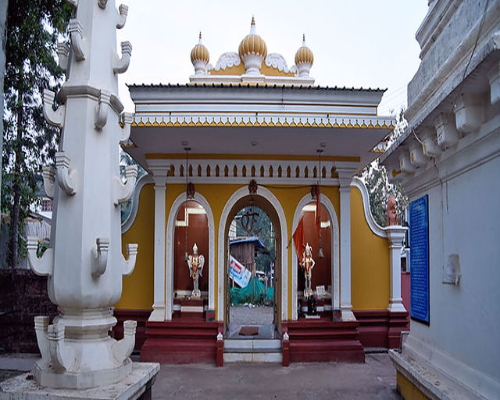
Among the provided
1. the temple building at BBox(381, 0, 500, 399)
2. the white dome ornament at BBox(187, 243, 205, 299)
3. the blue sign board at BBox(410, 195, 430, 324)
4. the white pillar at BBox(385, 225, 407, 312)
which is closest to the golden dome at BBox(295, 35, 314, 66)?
the white pillar at BBox(385, 225, 407, 312)

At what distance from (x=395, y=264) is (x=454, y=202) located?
5919 mm

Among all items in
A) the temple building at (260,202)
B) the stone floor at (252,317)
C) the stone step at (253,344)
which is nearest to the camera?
the temple building at (260,202)

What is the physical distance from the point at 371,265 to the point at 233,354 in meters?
3.57

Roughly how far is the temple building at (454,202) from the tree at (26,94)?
252 inches

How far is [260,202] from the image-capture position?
1017 centimetres

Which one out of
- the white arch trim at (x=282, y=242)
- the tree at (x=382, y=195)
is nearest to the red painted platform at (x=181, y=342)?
the white arch trim at (x=282, y=242)

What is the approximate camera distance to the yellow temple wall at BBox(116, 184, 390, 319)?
30.6 ft

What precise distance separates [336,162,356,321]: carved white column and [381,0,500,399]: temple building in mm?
3058

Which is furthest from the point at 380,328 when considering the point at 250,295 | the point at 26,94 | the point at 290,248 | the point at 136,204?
the point at 250,295

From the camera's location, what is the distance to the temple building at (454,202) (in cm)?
359

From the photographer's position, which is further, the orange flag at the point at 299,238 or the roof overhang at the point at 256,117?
the orange flag at the point at 299,238

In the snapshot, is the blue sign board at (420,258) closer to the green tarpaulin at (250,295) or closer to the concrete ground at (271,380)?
the concrete ground at (271,380)

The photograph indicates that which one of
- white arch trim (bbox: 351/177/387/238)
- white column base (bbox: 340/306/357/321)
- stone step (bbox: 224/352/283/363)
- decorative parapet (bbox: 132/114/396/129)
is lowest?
stone step (bbox: 224/352/283/363)

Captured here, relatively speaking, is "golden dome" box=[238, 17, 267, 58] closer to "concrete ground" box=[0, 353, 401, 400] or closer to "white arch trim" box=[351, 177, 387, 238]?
"white arch trim" box=[351, 177, 387, 238]
